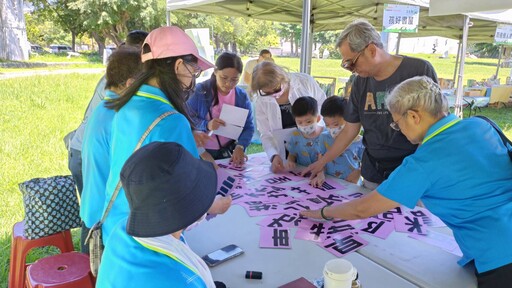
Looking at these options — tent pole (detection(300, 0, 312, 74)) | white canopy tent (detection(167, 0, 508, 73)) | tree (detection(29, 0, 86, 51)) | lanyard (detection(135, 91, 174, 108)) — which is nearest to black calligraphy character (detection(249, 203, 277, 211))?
lanyard (detection(135, 91, 174, 108))

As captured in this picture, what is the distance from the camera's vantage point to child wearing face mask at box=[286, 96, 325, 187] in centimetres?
236

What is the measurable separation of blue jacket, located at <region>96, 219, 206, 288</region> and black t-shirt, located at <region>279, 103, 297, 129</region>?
75.1 inches

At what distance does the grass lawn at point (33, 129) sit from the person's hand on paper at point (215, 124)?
1.37 metres

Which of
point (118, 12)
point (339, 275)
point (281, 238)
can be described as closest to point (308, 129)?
point (281, 238)

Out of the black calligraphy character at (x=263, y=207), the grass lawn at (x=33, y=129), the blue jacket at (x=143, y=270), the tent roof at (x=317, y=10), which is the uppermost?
the tent roof at (x=317, y=10)

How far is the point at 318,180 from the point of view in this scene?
2178mm

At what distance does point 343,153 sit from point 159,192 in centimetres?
178

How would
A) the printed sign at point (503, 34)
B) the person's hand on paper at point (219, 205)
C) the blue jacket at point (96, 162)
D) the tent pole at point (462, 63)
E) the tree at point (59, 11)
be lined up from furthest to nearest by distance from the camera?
1. the tree at point (59, 11)
2. the printed sign at point (503, 34)
3. the tent pole at point (462, 63)
4. the blue jacket at point (96, 162)
5. the person's hand on paper at point (219, 205)

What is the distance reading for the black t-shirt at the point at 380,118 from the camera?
1869 mm

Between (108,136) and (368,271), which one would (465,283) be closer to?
(368,271)

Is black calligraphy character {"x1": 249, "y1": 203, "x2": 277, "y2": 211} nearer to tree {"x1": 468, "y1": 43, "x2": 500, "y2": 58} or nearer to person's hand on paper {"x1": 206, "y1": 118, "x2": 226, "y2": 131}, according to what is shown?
person's hand on paper {"x1": 206, "y1": 118, "x2": 226, "y2": 131}

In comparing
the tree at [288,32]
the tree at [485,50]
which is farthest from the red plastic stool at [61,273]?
the tree at [288,32]

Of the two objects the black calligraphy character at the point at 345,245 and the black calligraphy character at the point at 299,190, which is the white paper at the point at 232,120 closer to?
the black calligraphy character at the point at 299,190

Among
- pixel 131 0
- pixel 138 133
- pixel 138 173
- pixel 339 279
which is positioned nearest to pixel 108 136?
pixel 138 133
